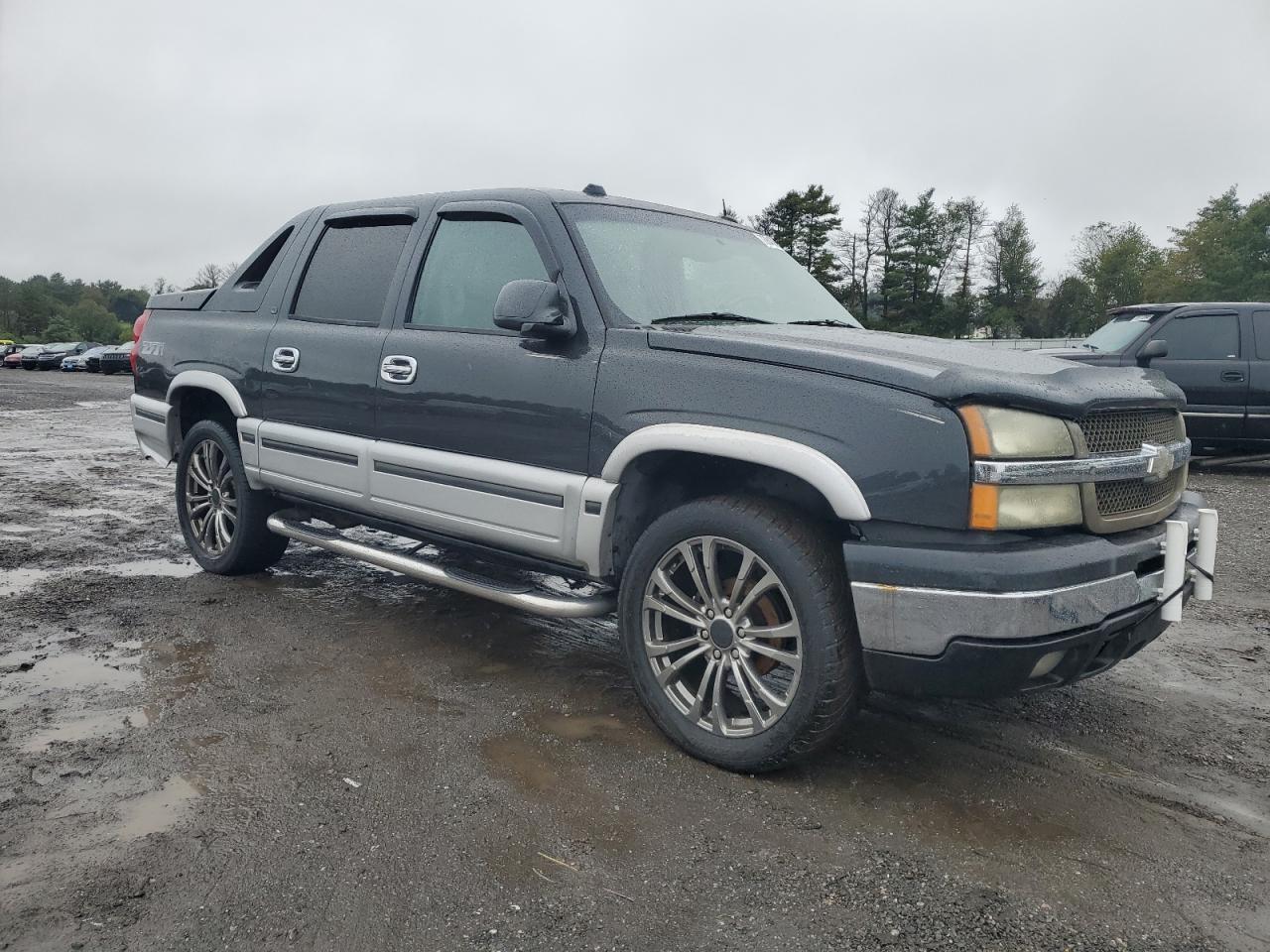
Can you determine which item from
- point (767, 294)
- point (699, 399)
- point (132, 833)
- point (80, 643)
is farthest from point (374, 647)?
point (767, 294)

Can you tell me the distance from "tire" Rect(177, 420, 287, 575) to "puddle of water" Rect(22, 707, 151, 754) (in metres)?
1.73

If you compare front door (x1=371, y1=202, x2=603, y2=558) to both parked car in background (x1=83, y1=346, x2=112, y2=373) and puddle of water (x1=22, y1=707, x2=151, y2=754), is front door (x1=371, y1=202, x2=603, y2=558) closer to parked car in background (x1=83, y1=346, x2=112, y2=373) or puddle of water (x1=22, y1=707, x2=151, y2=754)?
puddle of water (x1=22, y1=707, x2=151, y2=754)

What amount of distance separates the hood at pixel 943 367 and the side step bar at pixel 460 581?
0.95m

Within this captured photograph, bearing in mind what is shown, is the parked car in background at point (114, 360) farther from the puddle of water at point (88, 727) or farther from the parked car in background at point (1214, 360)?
the puddle of water at point (88, 727)

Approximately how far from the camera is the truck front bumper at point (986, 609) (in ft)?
8.36

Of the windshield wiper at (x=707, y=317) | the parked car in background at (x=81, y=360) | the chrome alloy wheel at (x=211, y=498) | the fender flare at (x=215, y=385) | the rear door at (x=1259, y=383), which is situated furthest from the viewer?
the parked car in background at (x=81, y=360)

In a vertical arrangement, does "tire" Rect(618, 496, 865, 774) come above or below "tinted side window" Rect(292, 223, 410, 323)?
below

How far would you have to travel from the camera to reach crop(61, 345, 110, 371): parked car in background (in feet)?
149

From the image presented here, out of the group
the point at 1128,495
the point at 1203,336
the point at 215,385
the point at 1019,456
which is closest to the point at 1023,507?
the point at 1019,456

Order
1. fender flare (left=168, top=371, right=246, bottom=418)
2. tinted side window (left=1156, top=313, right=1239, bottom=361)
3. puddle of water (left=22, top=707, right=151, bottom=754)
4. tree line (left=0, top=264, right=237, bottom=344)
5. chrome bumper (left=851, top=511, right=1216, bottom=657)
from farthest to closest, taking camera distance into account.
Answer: tree line (left=0, top=264, right=237, bottom=344), tinted side window (left=1156, top=313, right=1239, bottom=361), fender flare (left=168, top=371, right=246, bottom=418), puddle of water (left=22, top=707, right=151, bottom=754), chrome bumper (left=851, top=511, right=1216, bottom=657)

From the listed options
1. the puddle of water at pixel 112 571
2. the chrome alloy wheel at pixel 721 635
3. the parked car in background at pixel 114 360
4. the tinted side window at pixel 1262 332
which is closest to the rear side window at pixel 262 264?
the puddle of water at pixel 112 571

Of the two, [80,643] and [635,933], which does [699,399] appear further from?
[80,643]

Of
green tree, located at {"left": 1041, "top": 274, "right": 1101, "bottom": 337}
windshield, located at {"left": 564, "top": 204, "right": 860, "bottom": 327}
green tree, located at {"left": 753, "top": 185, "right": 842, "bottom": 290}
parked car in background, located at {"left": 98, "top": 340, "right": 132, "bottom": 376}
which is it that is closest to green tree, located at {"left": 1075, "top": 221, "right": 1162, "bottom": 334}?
green tree, located at {"left": 1041, "top": 274, "right": 1101, "bottom": 337}

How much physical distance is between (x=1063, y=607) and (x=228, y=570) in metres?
4.28
